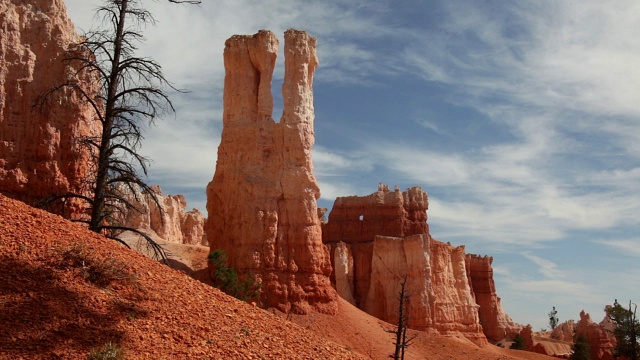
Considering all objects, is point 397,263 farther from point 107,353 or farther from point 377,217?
point 107,353

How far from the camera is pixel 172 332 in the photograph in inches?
484

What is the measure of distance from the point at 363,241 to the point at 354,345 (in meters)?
29.7

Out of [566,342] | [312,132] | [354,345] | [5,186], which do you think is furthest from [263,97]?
[566,342]

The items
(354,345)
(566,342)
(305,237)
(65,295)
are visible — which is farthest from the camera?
(566,342)

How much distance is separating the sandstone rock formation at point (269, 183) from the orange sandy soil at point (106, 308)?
20997 mm

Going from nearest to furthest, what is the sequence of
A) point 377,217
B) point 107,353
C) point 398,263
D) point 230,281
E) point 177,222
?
point 107,353 < point 230,281 < point 398,263 < point 177,222 < point 377,217

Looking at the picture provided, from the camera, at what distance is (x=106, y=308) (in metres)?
12.2

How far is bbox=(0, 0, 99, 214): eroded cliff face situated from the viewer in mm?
19188

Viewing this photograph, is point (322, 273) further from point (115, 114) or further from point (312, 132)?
point (115, 114)

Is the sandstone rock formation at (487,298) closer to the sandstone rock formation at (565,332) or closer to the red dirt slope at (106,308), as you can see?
the sandstone rock formation at (565,332)

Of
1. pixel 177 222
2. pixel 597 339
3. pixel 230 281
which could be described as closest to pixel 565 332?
pixel 597 339

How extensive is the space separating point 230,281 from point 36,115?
1547cm

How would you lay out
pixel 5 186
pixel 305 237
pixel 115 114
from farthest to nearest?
pixel 305 237 → pixel 5 186 → pixel 115 114

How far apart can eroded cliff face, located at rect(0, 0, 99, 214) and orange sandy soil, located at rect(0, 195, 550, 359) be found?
495 centimetres
